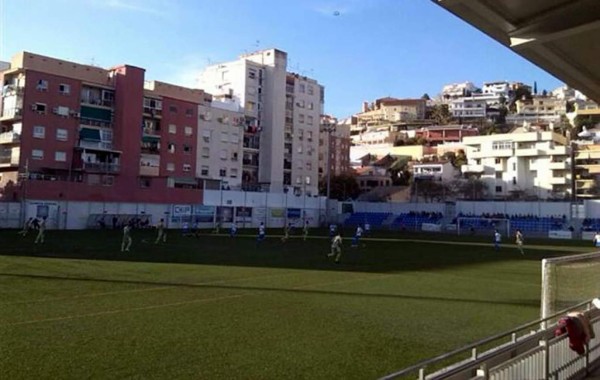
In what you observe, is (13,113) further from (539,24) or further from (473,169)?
(473,169)

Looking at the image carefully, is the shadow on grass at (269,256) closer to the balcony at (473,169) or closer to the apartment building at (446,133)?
the balcony at (473,169)

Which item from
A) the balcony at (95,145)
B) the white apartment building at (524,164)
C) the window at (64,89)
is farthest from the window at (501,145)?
the window at (64,89)

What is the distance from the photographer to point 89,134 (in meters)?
60.1

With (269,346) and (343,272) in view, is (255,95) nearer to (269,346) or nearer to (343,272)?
(343,272)

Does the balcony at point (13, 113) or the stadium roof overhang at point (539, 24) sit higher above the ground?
the balcony at point (13, 113)

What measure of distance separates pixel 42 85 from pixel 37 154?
22.9ft

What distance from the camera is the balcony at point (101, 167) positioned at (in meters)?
58.7

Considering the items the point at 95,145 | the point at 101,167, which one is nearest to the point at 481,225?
the point at 101,167

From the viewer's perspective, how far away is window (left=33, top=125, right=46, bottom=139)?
55.9m

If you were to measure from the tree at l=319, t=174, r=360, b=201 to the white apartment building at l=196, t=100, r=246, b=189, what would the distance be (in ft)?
80.5

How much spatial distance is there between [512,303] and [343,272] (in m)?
8.28

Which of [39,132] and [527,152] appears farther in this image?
[527,152]

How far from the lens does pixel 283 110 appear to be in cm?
8806

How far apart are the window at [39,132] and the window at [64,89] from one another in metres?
4.32
